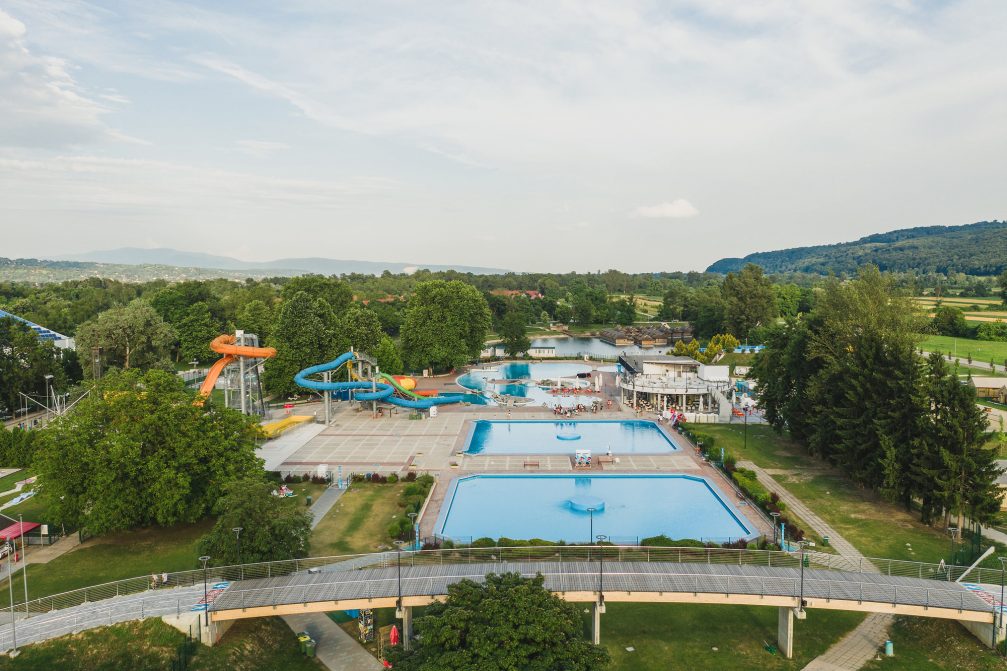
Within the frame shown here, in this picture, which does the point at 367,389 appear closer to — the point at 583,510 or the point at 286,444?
the point at 286,444

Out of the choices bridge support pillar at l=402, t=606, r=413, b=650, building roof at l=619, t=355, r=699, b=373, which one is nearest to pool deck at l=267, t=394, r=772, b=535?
bridge support pillar at l=402, t=606, r=413, b=650

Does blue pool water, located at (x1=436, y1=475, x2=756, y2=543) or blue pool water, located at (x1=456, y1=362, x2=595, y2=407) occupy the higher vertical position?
blue pool water, located at (x1=456, y1=362, x2=595, y2=407)

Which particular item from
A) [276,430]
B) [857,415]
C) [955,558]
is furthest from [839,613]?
[276,430]

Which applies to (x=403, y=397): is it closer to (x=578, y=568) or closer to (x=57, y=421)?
(x=57, y=421)

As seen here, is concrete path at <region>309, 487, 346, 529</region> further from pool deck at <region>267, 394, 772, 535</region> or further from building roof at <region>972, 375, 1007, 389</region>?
building roof at <region>972, 375, 1007, 389</region>

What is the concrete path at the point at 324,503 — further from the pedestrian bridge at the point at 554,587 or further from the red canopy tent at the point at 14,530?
the red canopy tent at the point at 14,530
